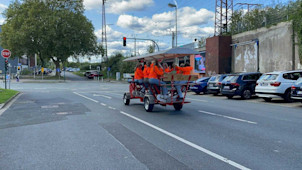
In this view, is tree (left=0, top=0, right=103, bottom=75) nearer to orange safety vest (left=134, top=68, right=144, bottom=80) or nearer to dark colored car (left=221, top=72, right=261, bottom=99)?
dark colored car (left=221, top=72, right=261, bottom=99)

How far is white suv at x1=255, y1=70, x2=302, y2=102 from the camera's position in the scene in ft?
46.0

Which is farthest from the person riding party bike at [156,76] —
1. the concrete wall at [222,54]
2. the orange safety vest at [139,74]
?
the concrete wall at [222,54]

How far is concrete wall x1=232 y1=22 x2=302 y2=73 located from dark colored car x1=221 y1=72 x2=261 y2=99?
443cm

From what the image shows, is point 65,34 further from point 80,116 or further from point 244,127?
point 244,127

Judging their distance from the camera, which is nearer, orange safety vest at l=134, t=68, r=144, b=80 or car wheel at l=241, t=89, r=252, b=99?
orange safety vest at l=134, t=68, r=144, b=80

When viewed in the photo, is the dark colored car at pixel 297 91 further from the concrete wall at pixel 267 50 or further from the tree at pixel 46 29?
the tree at pixel 46 29

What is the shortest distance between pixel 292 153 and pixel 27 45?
56546mm

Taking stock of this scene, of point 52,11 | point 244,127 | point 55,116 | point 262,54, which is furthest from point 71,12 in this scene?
point 244,127

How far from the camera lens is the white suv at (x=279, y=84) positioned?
1402 cm

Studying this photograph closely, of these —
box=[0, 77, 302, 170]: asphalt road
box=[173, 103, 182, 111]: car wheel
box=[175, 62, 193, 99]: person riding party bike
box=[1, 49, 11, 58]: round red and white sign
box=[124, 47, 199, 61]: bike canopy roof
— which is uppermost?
box=[1, 49, 11, 58]: round red and white sign

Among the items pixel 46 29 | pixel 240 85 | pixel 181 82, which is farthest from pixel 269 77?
pixel 46 29

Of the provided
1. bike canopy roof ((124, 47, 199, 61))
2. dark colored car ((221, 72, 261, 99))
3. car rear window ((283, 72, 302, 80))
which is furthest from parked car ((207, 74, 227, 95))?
bike canopy roof ((124, 47, 199, 61))

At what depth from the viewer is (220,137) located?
6.58m

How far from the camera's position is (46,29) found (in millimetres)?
53312
